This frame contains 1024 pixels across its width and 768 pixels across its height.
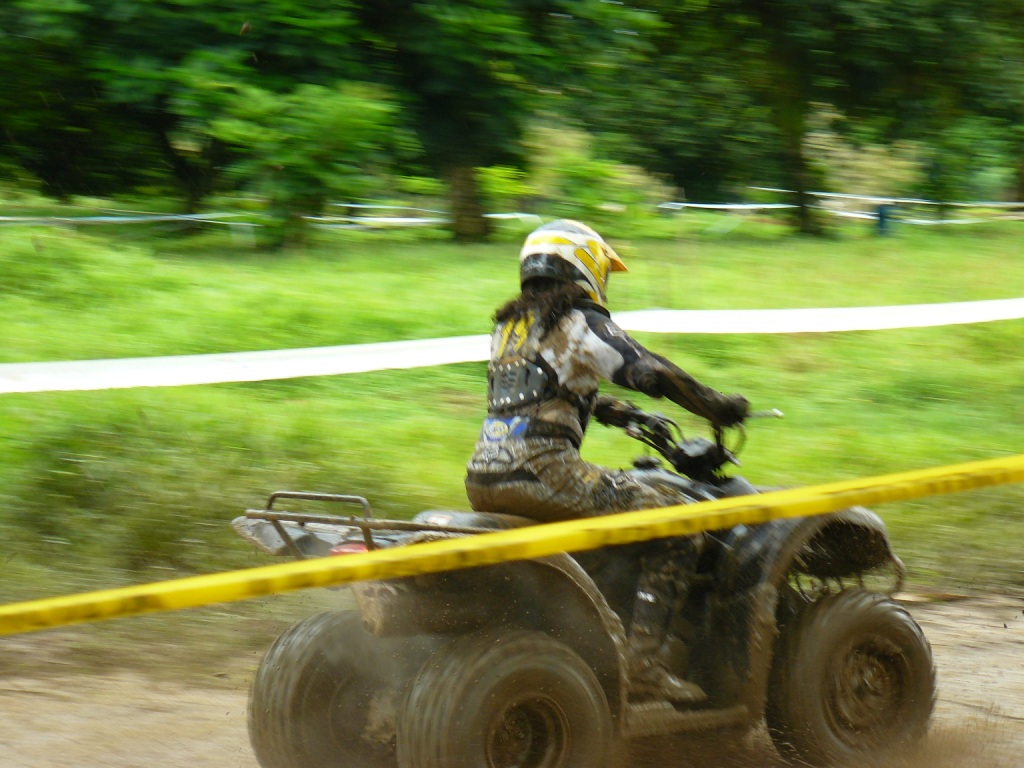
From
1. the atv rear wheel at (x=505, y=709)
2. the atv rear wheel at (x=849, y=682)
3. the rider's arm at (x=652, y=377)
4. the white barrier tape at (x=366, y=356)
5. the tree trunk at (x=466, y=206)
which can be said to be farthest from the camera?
the tree trunk at (x=466, y=206)

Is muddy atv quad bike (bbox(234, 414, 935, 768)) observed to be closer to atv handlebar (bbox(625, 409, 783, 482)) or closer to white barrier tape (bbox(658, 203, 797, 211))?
atv handlebar (bbox(625, 409, 783, 482))

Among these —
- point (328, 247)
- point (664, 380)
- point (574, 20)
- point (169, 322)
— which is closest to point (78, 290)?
point (169, 322)

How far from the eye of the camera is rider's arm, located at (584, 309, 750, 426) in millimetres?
4199

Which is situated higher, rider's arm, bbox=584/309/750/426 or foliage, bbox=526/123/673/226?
rider's arm, bbox=584/309/750/426

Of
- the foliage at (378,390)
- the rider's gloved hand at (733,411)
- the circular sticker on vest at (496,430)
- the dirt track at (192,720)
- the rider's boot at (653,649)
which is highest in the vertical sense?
the rider's gloved hand at (733,411)

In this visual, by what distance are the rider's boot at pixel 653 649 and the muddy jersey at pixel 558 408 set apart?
0.30 m

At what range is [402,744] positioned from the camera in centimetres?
375

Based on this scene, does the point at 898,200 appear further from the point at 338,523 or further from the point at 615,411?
the point at 338,523

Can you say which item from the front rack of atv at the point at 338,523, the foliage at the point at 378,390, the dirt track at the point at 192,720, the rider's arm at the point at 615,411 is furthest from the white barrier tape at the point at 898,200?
the front rack of atv at the point at 338,523

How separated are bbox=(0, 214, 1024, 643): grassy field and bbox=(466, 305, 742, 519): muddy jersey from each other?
2.97 metres

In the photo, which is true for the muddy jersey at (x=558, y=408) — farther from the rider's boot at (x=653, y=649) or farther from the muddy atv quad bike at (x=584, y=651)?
the rider's boot at (x=653, y=649)

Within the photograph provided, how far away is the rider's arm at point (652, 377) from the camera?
420 centimetres

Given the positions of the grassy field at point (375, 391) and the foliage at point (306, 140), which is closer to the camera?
the foliage at point (306, 140)

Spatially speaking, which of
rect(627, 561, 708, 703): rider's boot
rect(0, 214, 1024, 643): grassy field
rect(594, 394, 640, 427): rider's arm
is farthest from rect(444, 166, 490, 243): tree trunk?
rect(627, 561, 708, 703): rider's boot
